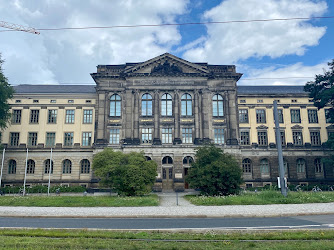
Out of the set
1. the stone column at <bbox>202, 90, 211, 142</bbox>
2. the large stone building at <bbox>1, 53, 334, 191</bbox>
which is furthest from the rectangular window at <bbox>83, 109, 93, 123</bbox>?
the stone column at <bbox>202, 90, 211, 142</bbox>

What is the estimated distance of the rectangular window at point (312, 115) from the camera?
5184cm

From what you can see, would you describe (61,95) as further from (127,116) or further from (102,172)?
(102,172)

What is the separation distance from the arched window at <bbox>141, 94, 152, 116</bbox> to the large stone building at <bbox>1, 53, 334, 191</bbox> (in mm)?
177

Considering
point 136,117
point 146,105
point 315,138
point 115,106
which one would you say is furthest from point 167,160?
point 315,138

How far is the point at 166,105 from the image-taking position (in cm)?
4750

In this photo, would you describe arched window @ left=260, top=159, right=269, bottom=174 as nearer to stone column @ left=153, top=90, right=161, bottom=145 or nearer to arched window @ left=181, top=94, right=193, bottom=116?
arched window @ left=181, top=94, right=193, bottom=116

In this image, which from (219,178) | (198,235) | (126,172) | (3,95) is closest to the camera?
(198,235)

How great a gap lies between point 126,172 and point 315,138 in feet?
127

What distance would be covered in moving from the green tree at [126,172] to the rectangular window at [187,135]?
13.8m

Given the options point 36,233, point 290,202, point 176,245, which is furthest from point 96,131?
point 176,245

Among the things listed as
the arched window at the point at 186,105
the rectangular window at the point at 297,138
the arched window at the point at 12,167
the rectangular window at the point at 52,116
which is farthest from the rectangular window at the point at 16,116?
the rectangular window at the point at 297,138

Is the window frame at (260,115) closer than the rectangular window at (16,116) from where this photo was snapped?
No

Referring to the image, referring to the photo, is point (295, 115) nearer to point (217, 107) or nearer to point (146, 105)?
point (217, 107)

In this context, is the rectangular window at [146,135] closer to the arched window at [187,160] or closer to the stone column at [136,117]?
the stone column at [136,117]
